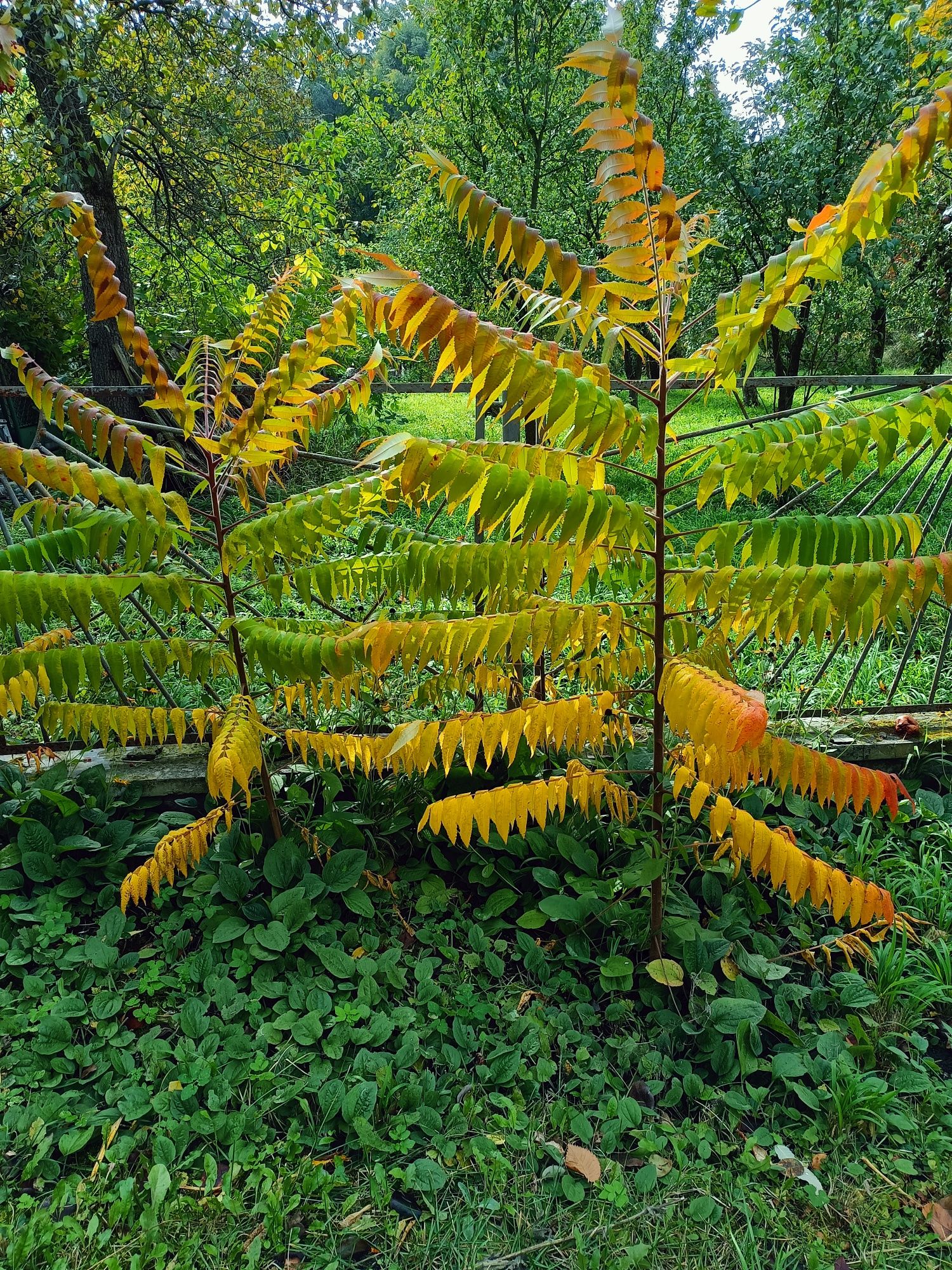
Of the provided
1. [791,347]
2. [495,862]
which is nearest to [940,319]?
[791,347]

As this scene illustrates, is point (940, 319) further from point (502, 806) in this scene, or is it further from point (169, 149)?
point (502, 806)

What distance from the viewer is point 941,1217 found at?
2084 mm

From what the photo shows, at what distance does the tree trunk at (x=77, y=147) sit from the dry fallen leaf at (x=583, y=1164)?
15.2ft

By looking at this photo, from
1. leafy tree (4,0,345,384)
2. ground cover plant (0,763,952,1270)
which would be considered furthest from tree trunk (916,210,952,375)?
ground cover plant (0,763,952,1270)

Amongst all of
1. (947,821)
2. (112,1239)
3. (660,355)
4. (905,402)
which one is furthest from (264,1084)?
(947,821)

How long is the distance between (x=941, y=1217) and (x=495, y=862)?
66.1 inches

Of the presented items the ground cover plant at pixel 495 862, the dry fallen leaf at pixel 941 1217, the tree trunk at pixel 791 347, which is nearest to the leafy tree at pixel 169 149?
the ground cover plant at pixel 495 862

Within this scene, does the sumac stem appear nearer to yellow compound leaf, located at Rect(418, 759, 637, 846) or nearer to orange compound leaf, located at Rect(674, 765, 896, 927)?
yellow compound leaf, located at Rect(418, 759, 637, 846)

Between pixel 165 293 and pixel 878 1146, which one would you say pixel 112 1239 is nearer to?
pixel 878 1146

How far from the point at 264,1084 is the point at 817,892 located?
1732 mm

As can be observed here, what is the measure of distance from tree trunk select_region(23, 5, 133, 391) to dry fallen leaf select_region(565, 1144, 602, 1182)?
4.62 m

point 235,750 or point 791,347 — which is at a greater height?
point 791,347

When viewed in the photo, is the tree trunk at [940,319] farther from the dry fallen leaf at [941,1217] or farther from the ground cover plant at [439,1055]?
the dry fallen leaf at [941,1217]

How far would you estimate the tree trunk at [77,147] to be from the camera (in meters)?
4.80
